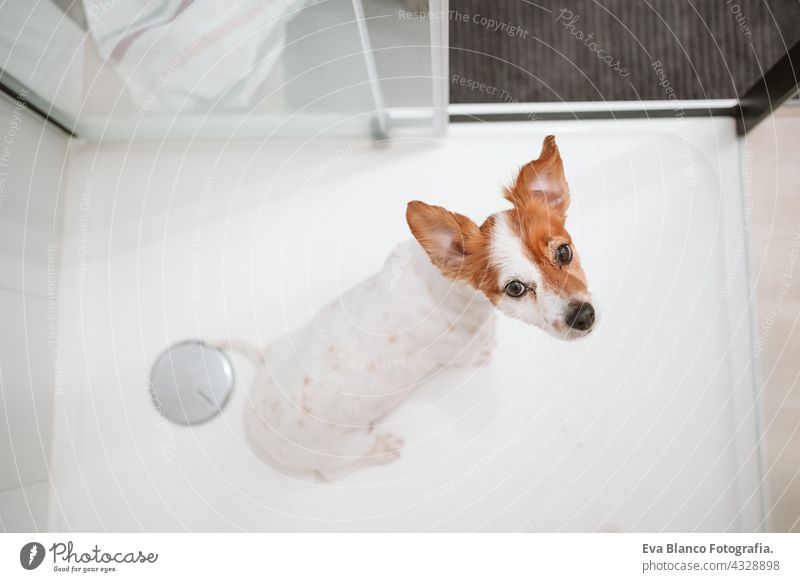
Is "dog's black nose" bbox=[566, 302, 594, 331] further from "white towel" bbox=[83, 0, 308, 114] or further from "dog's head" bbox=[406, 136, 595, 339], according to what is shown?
"white towel" bbox=[83, 0, 308, 114]

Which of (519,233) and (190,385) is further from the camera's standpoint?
(190,385)

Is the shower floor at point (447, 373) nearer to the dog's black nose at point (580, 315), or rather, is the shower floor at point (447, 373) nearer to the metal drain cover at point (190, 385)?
the metal drain cover at point (190, 385)

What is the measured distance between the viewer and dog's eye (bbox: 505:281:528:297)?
1.67 ft

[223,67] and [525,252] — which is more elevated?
[223,67]

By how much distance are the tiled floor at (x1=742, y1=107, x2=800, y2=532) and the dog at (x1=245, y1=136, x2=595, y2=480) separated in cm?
24

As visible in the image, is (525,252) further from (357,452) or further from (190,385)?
(190,385)

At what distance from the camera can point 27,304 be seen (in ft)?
A: 2.04

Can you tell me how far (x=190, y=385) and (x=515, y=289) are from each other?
0.39m

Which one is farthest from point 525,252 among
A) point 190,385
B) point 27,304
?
point 27,304

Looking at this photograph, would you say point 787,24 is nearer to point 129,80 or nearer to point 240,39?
point 240,39

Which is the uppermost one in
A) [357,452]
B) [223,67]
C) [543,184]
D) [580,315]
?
[223,67]

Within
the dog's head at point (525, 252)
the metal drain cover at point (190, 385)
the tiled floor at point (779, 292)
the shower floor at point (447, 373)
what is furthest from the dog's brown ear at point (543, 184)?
the metal drain cover at point (190, 385)

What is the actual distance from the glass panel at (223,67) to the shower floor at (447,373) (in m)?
0.03

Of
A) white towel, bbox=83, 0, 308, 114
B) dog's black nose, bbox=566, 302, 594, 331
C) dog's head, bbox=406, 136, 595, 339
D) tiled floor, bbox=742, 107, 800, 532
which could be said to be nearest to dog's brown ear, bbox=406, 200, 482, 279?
dog's head, bbox=406, 136, 595, 339
